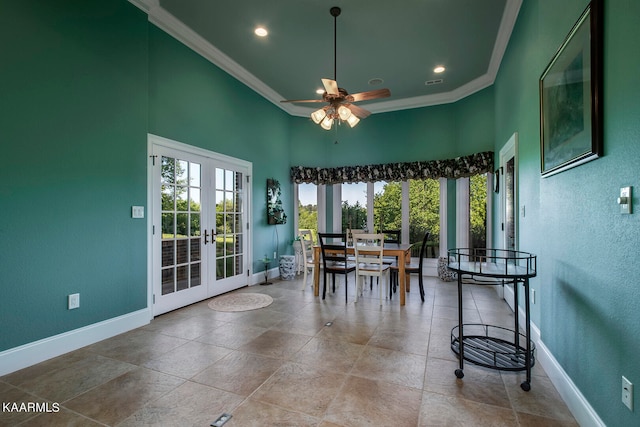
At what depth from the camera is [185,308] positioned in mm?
3902

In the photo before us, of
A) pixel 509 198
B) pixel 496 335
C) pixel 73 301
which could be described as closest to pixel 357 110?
pixel 509 198

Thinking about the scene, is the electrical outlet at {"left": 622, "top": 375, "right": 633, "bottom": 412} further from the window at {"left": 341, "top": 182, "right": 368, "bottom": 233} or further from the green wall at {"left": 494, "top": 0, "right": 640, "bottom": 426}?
the window at {"left": 341, "top": 182, "right": 368, "bottom": 233}

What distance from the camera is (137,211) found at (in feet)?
10.7

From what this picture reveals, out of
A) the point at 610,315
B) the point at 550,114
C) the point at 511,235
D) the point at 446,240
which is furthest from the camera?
the point at 446,240

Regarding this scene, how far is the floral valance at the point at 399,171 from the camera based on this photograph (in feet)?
17.2

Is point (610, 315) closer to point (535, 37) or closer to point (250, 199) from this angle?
point (535, 37)

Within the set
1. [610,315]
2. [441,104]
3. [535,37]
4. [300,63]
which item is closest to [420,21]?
[535,37]

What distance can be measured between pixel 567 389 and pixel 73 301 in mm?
3793

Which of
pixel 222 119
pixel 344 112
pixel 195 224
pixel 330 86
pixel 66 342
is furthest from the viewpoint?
pixel 222 119

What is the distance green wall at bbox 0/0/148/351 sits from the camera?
7.69ft

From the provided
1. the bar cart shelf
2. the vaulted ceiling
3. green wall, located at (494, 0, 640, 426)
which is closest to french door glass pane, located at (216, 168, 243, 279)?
the vaulted ceiling

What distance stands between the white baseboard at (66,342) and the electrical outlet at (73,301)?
8.4 inches

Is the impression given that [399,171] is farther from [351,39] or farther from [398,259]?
[351,39]

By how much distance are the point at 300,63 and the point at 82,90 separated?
2.83 meters
